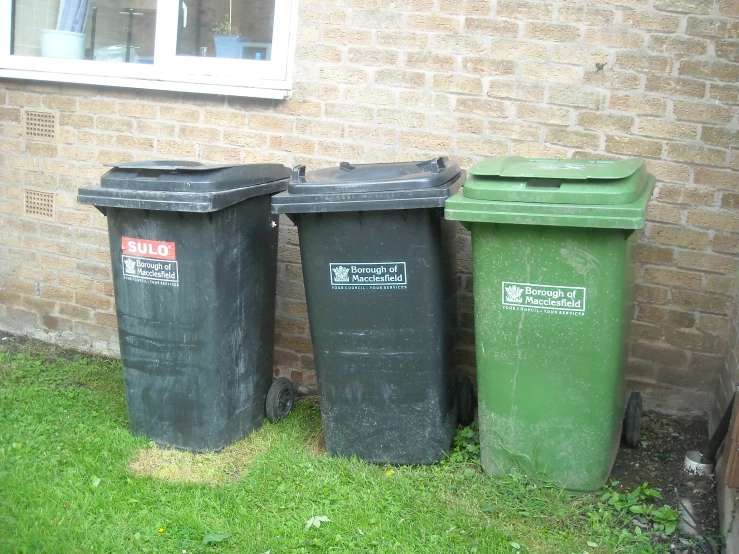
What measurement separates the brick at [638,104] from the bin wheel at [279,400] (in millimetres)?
2444

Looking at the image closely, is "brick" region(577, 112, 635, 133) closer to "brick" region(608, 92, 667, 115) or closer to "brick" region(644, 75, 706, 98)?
"brick" region(608, 92, 667, 115)

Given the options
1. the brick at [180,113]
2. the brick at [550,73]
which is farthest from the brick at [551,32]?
the brick at [180,113]

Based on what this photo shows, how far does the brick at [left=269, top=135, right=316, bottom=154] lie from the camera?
16.3ft

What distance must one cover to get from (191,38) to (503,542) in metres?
3.79

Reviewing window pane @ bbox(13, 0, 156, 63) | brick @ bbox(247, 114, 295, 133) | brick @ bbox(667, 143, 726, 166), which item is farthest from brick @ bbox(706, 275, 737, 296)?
window pane @ bbox(13, 0, 156, 63)

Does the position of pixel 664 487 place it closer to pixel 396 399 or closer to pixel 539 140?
pixel 396 399

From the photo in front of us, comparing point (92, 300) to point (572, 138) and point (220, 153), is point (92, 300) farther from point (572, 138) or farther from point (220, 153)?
point (572, 138)

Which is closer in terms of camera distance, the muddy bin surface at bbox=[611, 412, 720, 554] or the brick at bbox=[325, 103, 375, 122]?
the muddy bin surface at bbox=[611, 412, 720, 554]

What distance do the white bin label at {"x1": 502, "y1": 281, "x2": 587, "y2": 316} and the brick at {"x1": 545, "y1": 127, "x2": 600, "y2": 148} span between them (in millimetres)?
1289

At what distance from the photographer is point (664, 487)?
3.91 m

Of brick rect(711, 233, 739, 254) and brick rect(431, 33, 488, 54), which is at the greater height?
brick rect(431, 33, 488, 54)

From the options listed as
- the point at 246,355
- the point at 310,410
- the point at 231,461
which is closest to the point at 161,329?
the point at 246,355

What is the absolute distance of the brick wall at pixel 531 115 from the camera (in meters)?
4.26

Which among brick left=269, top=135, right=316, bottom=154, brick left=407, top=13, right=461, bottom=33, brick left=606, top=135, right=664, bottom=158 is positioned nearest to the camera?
brick left=606, top=135, right=664, bottom=158
